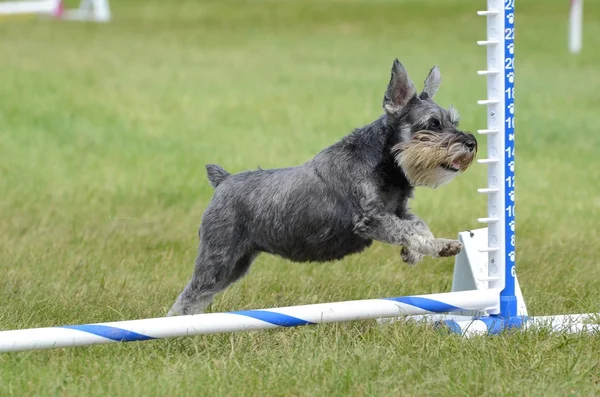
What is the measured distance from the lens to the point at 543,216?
916cm

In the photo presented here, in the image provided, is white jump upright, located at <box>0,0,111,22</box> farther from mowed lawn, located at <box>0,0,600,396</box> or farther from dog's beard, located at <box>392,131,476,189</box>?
dog's beard, located at <box>392,131,476,189</box>

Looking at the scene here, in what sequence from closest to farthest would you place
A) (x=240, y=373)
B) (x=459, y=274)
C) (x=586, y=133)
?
(x=240, y=373), (x=459, y=274), (x=586, y=133)

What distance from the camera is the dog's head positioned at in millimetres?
4961

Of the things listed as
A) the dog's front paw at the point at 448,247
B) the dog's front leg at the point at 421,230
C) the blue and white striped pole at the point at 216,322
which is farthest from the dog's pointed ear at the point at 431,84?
the blue and white striped pole at the point at 216,322

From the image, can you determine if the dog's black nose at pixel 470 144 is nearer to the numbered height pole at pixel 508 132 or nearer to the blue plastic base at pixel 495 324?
the numbered height pole at pixel 508 132

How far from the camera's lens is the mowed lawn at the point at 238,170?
4.60 m

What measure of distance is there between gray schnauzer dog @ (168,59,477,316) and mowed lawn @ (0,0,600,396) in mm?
433

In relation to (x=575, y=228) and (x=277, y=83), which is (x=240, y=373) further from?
(x=277, y=83)

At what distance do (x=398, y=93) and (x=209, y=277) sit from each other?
1.36 m

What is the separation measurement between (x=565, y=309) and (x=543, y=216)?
3.28m

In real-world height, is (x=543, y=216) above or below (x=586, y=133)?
below

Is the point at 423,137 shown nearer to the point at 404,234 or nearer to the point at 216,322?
the point at 404,234

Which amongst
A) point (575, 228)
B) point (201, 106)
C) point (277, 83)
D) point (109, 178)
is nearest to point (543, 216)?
point (575, 228)

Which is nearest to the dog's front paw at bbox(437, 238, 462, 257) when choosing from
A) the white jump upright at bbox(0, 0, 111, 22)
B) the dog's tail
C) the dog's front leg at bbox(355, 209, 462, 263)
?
the dog's front leg at bbox(355, 209, 462, 263)
